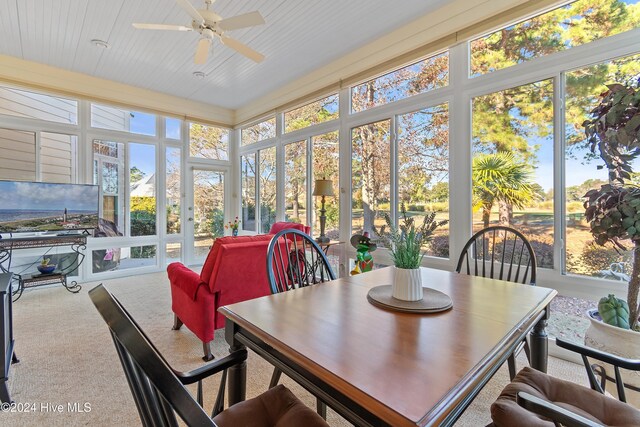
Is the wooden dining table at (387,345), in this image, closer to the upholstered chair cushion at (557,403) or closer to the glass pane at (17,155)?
the upholstered chair cushion at (557,403)

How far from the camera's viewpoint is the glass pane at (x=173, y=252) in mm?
5531

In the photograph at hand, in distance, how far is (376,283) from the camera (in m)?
1.71

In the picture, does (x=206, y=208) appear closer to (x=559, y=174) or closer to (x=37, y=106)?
Result: (x=37, y=106)

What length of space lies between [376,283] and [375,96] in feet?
9.14

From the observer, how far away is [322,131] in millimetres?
4367

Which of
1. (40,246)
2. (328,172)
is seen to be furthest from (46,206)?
(328,172)

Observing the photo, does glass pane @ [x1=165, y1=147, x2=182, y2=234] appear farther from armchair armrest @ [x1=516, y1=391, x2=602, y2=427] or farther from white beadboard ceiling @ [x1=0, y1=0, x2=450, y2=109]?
armchair armrest @ [x1=516, y1=391, x2=602, y2=427]

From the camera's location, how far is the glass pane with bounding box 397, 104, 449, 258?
301 cm

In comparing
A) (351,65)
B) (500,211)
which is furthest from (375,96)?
(500,211)

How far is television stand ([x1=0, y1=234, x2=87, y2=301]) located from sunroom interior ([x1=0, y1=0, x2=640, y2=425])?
14 cm

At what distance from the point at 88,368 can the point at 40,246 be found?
2725 millimetres

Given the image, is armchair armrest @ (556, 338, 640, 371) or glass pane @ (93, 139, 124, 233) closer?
armchair armrest @ (556, 338, 640, 371)

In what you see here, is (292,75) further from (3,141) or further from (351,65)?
(3,141)

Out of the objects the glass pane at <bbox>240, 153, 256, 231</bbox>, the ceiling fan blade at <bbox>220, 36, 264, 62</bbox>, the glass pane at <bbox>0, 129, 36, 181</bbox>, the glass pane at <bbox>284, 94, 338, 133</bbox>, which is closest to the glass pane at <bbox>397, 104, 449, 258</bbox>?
the glass pane at <bbox>284, 94, 338, 133</bbox>
